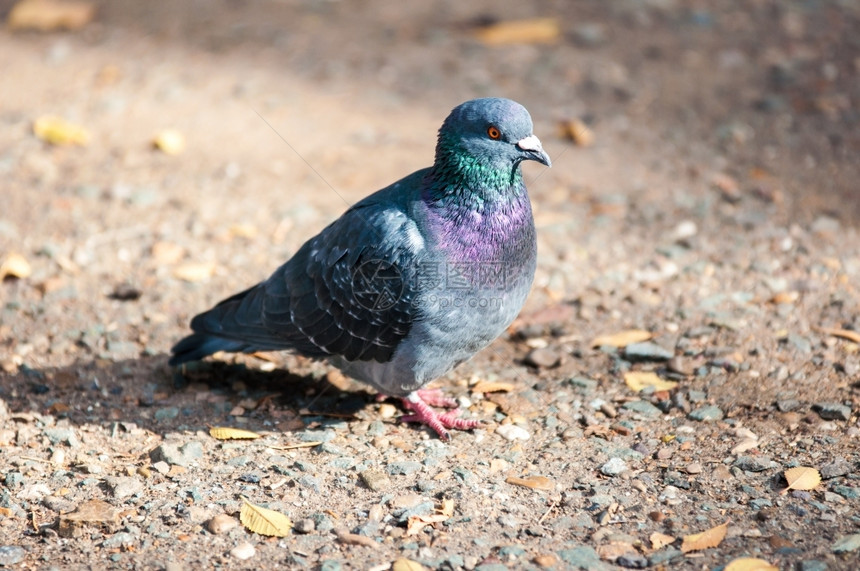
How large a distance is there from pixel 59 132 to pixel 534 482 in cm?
556

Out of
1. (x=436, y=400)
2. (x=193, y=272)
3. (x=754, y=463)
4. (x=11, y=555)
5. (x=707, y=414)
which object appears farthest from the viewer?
(x=193, y=272)

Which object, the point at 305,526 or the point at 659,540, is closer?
the point at 659,540

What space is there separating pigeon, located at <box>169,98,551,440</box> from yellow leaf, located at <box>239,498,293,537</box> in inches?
40.5

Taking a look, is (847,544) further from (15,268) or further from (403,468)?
(15,268)

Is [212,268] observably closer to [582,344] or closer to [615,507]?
[582,344]

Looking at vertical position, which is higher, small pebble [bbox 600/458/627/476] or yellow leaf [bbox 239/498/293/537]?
small pebble [bbox 600/458/627/476]

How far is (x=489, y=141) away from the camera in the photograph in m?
4.50

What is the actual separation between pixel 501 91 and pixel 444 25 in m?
1.46

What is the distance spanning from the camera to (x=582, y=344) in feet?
18.5

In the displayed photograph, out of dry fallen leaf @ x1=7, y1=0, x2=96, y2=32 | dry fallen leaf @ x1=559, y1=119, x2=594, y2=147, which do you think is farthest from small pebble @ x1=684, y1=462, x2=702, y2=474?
dry fallen leaf @ x1=7, y1=0, x2=96, y2=32

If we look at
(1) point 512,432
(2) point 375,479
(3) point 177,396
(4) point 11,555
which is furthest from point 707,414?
(4) point 11,555

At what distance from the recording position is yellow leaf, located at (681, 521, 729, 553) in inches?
151

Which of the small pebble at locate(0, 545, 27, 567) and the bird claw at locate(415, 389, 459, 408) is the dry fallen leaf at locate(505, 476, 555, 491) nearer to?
the bird claw at locate(415, 389, 459, 408)

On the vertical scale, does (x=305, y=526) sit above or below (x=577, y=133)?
below
